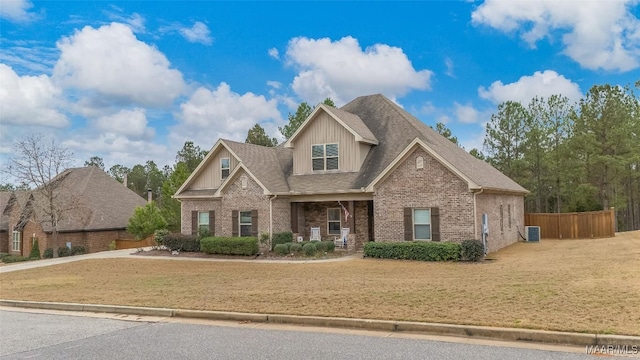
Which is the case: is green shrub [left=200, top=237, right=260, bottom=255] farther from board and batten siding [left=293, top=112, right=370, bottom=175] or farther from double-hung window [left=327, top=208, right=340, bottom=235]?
board and batten siding [left=293, top=112, right=370, bottom=175]

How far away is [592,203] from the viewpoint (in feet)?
110

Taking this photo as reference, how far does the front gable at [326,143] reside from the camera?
82.7 feet

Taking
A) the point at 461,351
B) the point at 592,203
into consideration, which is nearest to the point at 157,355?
the point at 461,351

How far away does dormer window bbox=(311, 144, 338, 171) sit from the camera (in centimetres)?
2591

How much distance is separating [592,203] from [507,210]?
11221 mm

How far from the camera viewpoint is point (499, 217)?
24.0m

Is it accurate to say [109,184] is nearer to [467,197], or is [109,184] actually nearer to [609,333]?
[467,197]

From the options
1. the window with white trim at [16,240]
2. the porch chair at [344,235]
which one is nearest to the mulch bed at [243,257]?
the porch chair at [344,235]

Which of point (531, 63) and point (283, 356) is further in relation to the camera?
point (531, 63)

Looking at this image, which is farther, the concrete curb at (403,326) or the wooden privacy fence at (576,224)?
the wooden privacy fence at (576,224)

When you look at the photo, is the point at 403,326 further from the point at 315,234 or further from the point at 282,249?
the point at 315,234

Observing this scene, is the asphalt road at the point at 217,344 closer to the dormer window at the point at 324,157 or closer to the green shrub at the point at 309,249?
the green shrub at the point at 309,249

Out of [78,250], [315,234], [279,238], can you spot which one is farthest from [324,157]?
[78,250]

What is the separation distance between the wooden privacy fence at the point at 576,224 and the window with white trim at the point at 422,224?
13905mm
